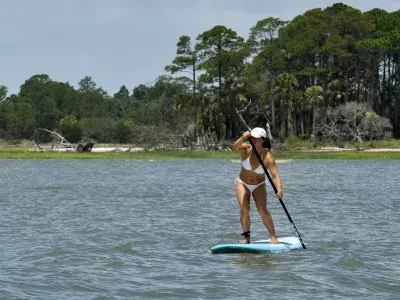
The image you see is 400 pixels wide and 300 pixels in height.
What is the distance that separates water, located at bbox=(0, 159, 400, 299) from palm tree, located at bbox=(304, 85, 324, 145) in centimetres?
4986

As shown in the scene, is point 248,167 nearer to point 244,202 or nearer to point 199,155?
point 244,202

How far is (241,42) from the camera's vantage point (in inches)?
3469

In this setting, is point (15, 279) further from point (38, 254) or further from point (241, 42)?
point (241, 42)

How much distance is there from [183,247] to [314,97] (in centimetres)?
6819

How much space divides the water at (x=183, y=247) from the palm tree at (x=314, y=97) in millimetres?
49861

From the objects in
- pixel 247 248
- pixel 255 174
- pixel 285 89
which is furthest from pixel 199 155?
pixel 247 248

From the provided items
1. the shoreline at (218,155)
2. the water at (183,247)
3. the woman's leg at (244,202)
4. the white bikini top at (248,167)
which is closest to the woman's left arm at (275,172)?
the white bikini top at (248,167)

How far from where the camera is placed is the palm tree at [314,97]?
81562 millimetres

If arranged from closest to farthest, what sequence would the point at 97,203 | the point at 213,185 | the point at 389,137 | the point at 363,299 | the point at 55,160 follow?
1. the point at 363,299
2. the point at 97,203
3. the point at 213,185
4. the point at 55,160
5. the point at 389,137

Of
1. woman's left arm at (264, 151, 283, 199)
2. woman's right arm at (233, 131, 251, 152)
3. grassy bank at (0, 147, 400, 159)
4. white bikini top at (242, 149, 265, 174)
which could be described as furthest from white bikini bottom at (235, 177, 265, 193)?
grassy bank at (0, 147, 400, 159)

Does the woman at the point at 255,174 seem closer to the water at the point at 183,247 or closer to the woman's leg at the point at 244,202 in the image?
the woman's leg at the point at 244,202

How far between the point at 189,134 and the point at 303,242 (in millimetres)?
70489

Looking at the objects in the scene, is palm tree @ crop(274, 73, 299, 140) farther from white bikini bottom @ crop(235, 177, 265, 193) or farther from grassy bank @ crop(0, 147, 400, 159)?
white bikini bottom @ crop(235, 177, 265, 193)

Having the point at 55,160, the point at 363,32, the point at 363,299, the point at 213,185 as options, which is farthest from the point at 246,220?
the point at 363,32
